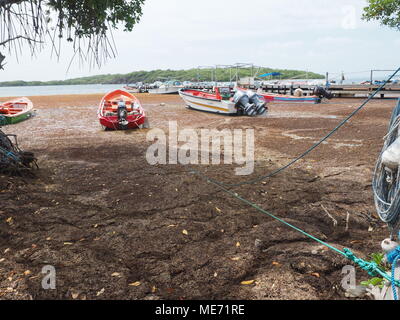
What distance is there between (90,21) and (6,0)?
1601 mm

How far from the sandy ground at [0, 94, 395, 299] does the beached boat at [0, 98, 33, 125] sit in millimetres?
10571

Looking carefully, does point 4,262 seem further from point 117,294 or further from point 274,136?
point 274,136

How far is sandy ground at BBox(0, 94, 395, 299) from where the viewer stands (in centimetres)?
350

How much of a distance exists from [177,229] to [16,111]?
1995cm

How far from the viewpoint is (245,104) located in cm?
1906

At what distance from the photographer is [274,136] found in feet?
Answer: 42.1

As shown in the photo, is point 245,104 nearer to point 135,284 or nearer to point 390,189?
point 390,189

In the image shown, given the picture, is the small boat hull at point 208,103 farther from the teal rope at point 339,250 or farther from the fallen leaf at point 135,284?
the fallen leaf at point 135,284

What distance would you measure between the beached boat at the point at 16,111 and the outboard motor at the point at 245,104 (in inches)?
540

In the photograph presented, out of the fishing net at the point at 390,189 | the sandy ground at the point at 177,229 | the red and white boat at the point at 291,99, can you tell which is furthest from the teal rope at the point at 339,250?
the red and white boat at the point at 291,99

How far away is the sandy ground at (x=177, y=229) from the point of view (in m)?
3.50
